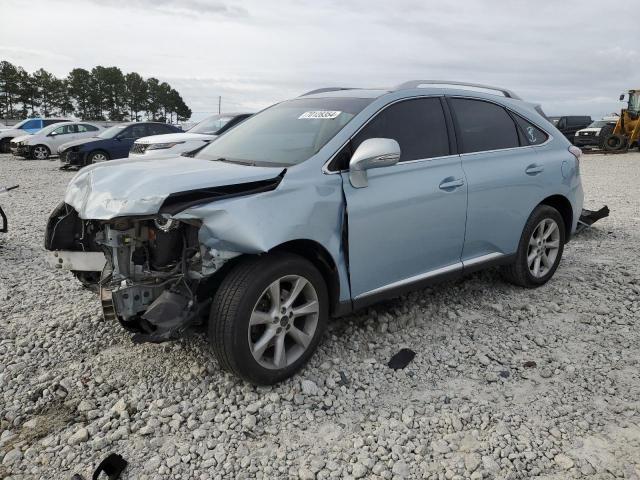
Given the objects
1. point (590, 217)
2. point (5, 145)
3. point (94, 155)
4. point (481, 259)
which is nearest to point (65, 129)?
point (5, 145)

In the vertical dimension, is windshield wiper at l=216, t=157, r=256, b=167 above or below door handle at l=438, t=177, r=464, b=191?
above

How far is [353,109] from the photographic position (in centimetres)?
373

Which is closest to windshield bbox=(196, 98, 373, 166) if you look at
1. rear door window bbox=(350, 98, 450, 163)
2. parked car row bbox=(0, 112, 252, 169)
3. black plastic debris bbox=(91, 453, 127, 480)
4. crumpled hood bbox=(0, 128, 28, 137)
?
rear door window bbox=(350, 98, 450, 163)

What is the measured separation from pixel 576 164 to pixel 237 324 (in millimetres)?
3696

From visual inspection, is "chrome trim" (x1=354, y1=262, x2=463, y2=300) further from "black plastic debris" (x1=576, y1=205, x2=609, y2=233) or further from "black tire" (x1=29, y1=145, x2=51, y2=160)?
"black tire" (x1=29, y1=145, x2=51, y2=160)

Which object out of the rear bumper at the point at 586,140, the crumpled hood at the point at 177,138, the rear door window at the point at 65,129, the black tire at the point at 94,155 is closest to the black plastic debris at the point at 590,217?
the crumpled hood at the point at 177,138

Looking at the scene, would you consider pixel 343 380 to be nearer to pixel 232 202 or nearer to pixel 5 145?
pixel 232 202

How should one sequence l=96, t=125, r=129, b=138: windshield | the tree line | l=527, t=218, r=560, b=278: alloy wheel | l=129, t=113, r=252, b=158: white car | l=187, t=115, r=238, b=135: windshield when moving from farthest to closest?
the tree line < l=96, t=125, r=129, b=138: windshield < l=187, t=115, r=238, b=135: windshield < l=129, t=113, r=252, b=158: white car < l=527, t=218, r=560, b=278: alloy wheel

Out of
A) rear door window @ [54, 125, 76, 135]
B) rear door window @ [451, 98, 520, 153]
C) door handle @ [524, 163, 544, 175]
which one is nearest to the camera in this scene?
rear door window @ [451, 98, 520, 153]

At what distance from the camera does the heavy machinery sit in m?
23.0

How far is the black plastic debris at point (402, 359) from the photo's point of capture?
357 centimetres

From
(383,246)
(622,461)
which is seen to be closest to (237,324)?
(383,246)

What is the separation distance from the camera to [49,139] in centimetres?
2020

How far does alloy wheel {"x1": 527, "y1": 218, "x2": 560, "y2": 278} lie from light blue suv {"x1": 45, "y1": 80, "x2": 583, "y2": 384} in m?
0.29
